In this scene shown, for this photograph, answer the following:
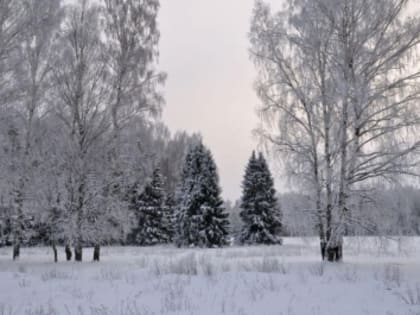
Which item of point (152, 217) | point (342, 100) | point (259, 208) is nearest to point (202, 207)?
point (259, 208)

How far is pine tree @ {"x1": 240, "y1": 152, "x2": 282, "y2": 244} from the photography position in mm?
31281

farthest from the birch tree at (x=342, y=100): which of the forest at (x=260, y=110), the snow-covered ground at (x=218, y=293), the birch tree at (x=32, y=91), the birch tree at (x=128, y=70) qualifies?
the birch tree at (x=32, y=91)

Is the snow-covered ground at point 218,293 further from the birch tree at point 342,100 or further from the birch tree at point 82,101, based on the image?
the birch tree at point 82,101

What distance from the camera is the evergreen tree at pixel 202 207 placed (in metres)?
29.5

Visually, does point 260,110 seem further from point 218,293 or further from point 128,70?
point 218,293

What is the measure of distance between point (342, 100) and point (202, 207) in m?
20.1

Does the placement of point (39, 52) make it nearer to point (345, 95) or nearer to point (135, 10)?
point (135, 10)

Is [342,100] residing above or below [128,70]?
below

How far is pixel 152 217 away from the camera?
35.2 meters

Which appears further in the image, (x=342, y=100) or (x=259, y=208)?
(x=259, y=208)

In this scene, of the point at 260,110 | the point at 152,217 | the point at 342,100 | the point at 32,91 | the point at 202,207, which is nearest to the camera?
the point at 342,100

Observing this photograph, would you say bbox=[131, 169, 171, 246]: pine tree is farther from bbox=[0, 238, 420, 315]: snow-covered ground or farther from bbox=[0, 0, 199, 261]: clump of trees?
bbox=[0, 238, 420, 315]: snow-covered ground

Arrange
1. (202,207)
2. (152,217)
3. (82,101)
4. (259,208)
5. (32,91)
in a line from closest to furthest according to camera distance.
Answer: (32,91) → (82,101) → (202,207) → (259,208) → (152,217)

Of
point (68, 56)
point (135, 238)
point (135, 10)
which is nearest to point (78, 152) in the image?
point (68, 56)
